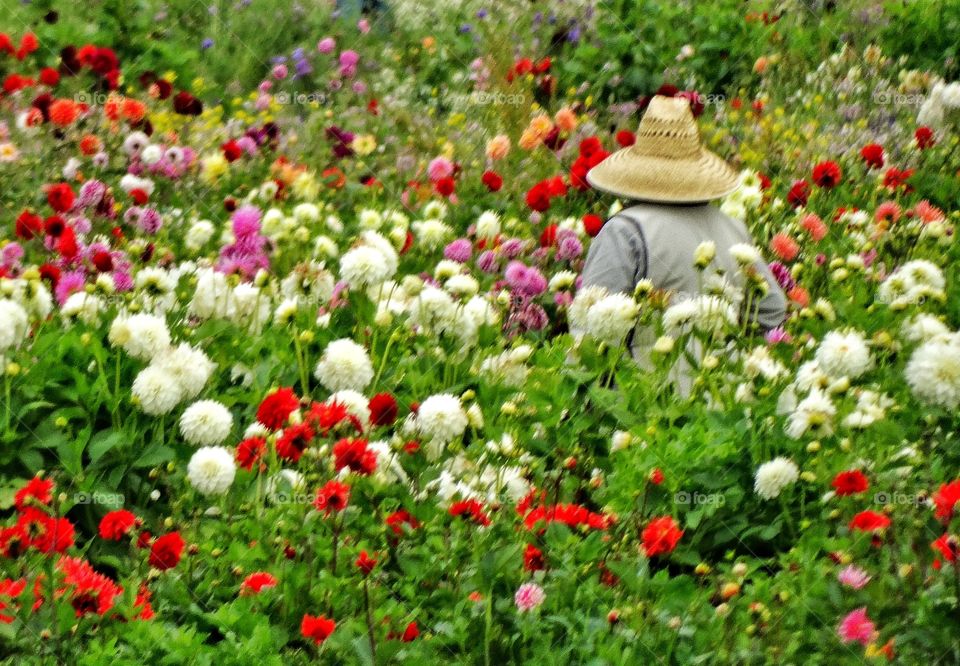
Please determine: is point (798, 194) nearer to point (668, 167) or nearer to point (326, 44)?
point (668, 167)

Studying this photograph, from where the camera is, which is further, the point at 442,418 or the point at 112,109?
the point at 112,109

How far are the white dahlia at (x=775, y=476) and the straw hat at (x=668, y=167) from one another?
5.71ft

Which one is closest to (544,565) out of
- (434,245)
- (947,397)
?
(947,397)

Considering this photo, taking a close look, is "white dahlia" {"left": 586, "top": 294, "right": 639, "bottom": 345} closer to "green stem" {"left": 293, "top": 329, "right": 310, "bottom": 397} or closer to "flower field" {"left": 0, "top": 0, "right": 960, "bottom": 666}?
"flower field" {"left": 0, "top": 0, "right": 960, "bottom": 666}

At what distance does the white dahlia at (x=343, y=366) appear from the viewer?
353cm

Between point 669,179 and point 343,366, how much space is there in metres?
1.73

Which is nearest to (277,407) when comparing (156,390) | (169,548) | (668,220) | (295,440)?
(295,440)

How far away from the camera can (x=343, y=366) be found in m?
3.53

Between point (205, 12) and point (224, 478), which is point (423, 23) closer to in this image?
point (205, 12)

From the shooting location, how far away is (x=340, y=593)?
2881 millimetres

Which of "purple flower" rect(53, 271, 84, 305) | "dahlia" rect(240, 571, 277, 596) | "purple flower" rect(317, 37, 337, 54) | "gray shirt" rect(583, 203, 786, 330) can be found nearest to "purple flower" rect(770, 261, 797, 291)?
"gray shirt" rect(583, 203, 786, 330)

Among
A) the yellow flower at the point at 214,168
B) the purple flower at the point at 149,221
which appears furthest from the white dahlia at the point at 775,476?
the yellow flower at the point at 214,168

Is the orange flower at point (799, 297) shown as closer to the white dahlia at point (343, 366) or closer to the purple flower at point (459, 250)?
the purple flower at point (459, 250)

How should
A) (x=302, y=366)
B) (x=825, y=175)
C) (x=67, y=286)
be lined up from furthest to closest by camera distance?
(x=825, y=175)
(x=67, y=286)
(x=302, y=366)
